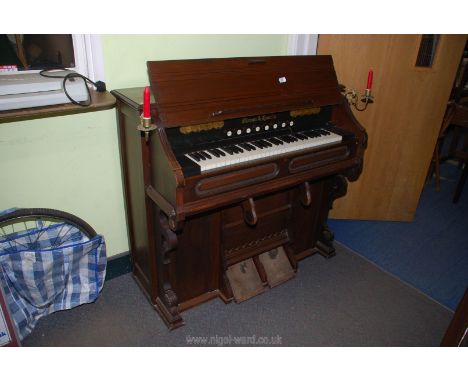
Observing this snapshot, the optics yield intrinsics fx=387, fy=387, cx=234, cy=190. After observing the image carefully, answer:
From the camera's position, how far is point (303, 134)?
6.98ft

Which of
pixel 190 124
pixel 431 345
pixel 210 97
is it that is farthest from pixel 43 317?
pixel 431 345

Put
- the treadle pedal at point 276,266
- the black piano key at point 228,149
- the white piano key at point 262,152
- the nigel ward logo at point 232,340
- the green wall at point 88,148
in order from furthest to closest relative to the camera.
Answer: the treadle pedal at point 276,266 < the nigel ward logo at point 232,340 < the green wall at point 88,148 < the black piano key at point 228,149 < the white piano key at point 262,152

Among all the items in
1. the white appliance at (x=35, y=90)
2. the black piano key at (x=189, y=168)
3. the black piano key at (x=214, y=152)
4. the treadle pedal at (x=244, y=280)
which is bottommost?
the treadle pedal at (x=244, y=280)

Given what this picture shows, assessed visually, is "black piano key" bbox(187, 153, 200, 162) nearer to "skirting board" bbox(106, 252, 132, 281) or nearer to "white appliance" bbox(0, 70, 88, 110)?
"white appliance" bbox(0, 70, 88, 110)

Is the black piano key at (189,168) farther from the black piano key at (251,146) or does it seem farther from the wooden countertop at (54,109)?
the wooden countertop at (54,109)

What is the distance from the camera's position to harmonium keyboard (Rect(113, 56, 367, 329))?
5.57ft

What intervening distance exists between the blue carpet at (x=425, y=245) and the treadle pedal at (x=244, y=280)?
2.96ft

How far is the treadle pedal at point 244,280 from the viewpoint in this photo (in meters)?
2.29

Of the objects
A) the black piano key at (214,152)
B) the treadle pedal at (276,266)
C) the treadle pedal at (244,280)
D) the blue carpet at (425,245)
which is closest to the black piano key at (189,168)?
the black piano key at (214,152)

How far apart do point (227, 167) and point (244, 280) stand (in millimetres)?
897

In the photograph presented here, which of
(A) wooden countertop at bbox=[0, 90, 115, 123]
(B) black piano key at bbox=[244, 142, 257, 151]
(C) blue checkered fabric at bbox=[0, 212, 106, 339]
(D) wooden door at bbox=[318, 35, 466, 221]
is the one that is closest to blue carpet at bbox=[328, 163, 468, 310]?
(D) wooden door at bbox=[318, 35, 466, 221]

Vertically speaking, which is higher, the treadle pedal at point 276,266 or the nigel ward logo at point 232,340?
the treadle pedal at point 276,266

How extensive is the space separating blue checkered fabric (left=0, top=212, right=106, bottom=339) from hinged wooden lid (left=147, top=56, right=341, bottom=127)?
0.91 meters

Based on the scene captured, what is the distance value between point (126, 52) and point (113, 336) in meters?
1.48
